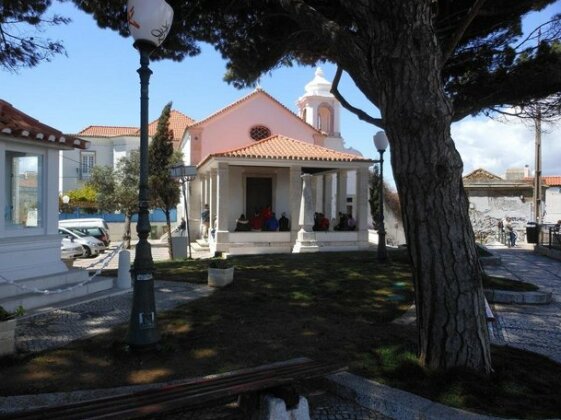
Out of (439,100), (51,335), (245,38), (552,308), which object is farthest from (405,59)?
(245,38)

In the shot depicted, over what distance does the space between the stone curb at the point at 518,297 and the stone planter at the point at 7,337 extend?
Answer: 7.02m

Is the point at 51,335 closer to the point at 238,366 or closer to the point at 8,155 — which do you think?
the point at 238,366

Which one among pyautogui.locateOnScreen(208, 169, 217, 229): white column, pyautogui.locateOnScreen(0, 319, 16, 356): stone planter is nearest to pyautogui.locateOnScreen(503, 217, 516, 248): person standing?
pyautogui.locateOnScreen(208, 169, 217, 229): white column

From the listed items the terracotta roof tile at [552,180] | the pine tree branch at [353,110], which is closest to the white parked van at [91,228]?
the pine tree branch at [353,110]

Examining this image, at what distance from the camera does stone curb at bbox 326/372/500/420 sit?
3.47m

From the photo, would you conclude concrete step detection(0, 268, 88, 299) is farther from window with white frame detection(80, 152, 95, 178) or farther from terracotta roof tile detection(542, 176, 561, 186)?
window with white frame detection(80, 152, 95, 178)

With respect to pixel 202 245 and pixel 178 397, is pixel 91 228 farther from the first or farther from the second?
pixel 178 397

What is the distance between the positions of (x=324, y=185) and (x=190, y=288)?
15.3 meters

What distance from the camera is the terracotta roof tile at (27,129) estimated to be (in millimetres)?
7330

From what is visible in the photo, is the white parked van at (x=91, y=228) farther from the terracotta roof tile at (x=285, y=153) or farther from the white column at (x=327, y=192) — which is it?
the white column at (x=327, y=192)

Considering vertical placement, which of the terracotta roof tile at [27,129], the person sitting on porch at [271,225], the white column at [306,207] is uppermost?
the terracotta roof tile at [27,129]

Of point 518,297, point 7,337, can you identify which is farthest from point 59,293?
point 518,297

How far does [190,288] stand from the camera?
29.6ft

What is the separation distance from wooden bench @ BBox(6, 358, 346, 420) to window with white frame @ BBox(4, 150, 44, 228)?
5940mm
